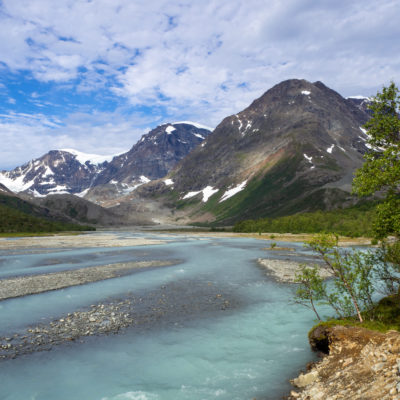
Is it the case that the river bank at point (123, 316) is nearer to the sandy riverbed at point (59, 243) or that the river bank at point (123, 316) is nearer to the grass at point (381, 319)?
the grass at point (381, 319)

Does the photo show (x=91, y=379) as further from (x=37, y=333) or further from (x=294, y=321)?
A: (x=294, y=321)

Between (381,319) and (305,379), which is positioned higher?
(381,319)

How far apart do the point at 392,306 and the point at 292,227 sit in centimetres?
14896

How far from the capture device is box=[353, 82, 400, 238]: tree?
1917 centimetres

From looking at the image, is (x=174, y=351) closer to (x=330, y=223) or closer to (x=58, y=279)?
(x=58, y=279)

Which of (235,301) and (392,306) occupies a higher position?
(392,306)

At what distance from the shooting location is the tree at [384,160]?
62.9ft

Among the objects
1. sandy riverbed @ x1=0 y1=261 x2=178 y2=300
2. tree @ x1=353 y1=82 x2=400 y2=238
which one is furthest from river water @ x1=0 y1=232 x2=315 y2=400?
tree @ x1=353 y1=82 x2=400 y2=238

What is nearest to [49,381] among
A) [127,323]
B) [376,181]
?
[127,323]

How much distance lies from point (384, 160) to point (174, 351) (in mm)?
19425

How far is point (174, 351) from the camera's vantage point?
22.6 metres

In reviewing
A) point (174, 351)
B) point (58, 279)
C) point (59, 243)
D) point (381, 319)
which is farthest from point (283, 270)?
point (59, 243)

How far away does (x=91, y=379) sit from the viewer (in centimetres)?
1892

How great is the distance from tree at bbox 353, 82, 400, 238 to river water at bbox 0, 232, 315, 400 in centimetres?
1069
